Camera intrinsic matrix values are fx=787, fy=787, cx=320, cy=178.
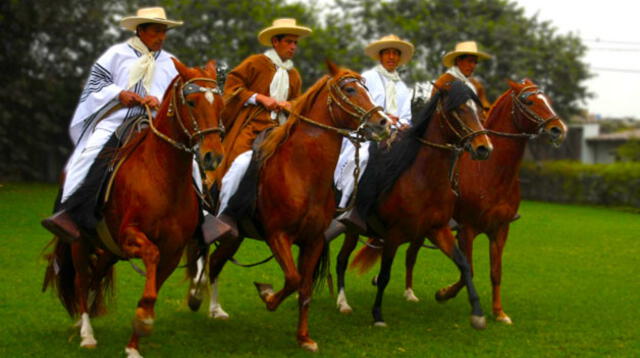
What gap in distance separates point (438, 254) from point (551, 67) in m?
22.2

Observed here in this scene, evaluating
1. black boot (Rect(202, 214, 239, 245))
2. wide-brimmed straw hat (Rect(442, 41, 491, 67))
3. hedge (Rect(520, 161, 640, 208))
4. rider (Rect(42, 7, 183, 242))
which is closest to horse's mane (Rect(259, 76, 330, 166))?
black boot (Rect(202, 214, 239, 245))

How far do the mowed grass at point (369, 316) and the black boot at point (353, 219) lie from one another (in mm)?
1161

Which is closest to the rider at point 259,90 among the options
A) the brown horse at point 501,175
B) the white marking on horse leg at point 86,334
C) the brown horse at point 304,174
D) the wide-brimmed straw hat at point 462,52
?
the brown horse at point 304,174

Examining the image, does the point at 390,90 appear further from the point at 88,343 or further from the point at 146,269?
the point at 88,343

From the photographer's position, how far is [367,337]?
8.42m

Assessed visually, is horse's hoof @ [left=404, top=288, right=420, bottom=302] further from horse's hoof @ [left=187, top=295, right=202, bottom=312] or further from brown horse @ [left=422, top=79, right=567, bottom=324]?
horse's hoof @ [left=187, top=295, right=202, bottom=312]

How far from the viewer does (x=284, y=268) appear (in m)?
7.48

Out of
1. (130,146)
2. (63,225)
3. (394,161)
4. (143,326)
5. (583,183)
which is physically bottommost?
(583,183)

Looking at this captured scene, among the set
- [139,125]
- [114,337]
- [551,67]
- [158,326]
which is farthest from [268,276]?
[551,67]

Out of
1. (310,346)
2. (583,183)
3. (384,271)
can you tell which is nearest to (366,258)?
(384,271)

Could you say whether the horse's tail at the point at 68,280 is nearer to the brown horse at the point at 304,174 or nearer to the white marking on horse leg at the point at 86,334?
the white marking on horse leg at the point at 86,334

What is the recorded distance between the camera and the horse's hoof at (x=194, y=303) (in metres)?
8.88

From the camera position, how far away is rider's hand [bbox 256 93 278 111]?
845cm

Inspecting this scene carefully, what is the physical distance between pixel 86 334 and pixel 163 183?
1.90 m
